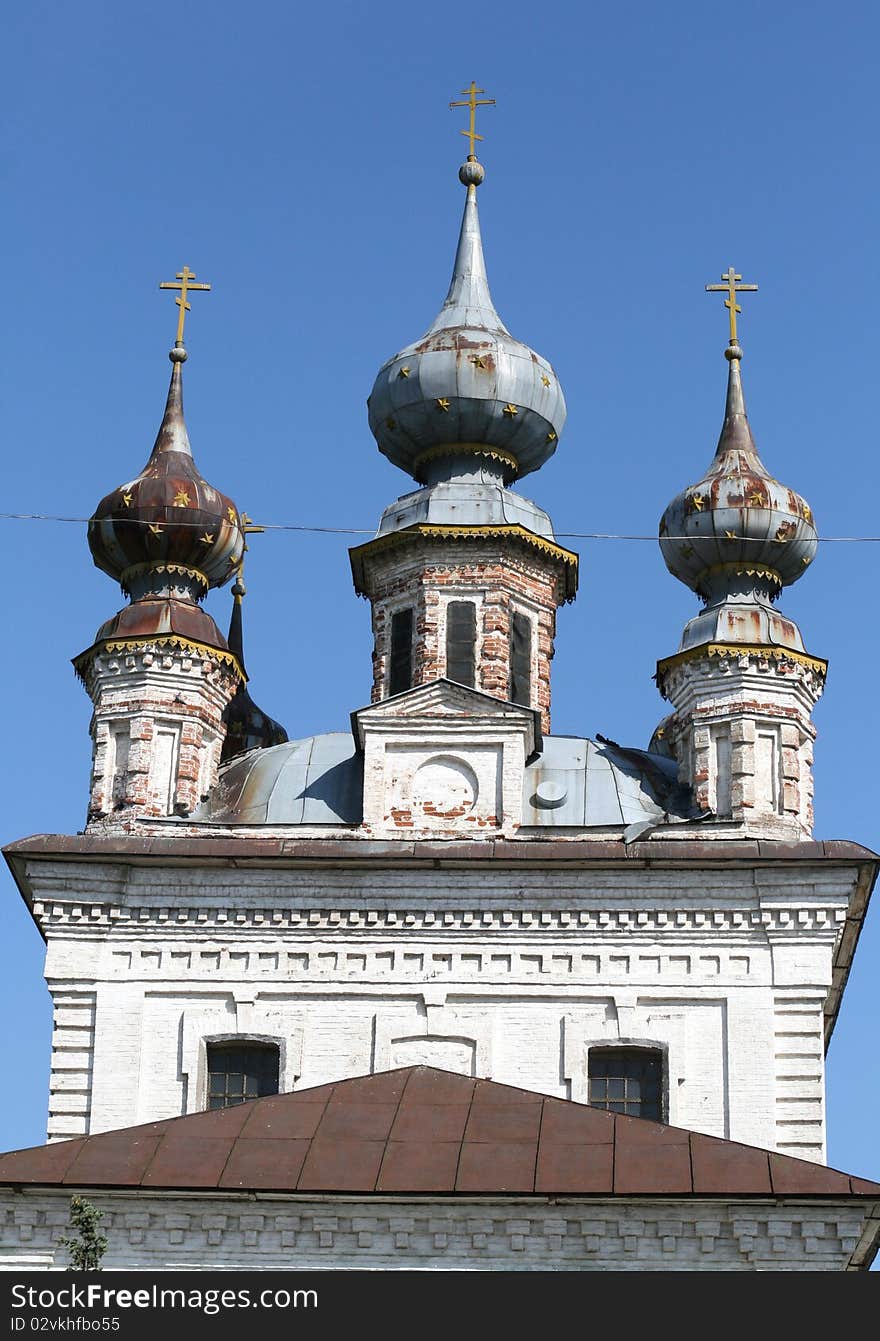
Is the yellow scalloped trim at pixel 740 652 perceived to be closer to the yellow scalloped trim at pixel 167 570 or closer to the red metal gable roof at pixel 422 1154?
the yellow scalloped trim at pixel 167 570

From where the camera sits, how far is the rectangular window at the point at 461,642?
23859 mm

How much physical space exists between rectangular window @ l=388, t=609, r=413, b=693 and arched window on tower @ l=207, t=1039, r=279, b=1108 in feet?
13.3

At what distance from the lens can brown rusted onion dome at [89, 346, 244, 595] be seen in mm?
23562

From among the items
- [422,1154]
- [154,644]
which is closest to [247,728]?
[154,644]

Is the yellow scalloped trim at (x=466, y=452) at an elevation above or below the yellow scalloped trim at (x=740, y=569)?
above

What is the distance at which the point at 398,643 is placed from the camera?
2447 centimetres

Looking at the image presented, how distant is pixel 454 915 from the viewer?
21562mm

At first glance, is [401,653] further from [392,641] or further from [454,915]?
[454,915]

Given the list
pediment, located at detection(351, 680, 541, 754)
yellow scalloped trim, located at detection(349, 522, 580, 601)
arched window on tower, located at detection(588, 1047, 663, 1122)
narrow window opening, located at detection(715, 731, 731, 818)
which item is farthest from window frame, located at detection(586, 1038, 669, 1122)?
yellow scalloped trim, located at detection(349, 522, 580, 601)

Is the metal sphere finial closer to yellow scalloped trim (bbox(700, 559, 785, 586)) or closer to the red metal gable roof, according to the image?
yellow scalloped trim (bbox(700, 559, 785, 586))

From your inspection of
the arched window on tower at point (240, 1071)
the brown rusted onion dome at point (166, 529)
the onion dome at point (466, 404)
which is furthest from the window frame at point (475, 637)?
the arched window on tower at point (240, 1071)

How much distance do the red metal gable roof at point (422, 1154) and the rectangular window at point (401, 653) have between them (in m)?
5.99
